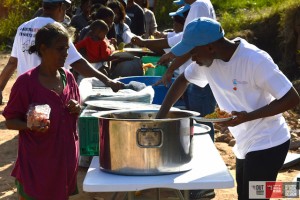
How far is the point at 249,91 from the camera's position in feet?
12.0

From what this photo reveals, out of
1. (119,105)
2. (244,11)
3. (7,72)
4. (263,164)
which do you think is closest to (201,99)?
(119,105)

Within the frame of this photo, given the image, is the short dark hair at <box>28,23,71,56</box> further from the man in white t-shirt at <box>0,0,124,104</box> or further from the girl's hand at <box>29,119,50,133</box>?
the man in white t-shirt at <box>0,0,124,104</box>

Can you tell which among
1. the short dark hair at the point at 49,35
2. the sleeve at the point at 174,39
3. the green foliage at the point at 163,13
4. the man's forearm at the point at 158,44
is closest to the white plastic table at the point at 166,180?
the short dark hair at the point at 49,35

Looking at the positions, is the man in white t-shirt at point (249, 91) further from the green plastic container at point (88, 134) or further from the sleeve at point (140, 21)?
the sleeve at point (140, 21)

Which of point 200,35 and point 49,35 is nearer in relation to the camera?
point 200,35

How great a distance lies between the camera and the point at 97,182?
354cm

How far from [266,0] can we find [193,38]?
12914mm

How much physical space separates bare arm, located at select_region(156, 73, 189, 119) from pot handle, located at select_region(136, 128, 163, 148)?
0.55m

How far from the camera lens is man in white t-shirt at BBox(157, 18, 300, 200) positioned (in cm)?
354

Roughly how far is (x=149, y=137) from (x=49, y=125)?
0.63 m

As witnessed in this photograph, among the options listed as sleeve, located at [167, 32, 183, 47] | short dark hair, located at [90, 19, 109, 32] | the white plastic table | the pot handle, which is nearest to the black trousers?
the white plastic table

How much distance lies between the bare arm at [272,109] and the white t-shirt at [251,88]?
34 millimetres

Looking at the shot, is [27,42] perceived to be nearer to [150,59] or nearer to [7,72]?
[7,72]

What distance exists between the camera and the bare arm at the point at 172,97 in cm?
405
